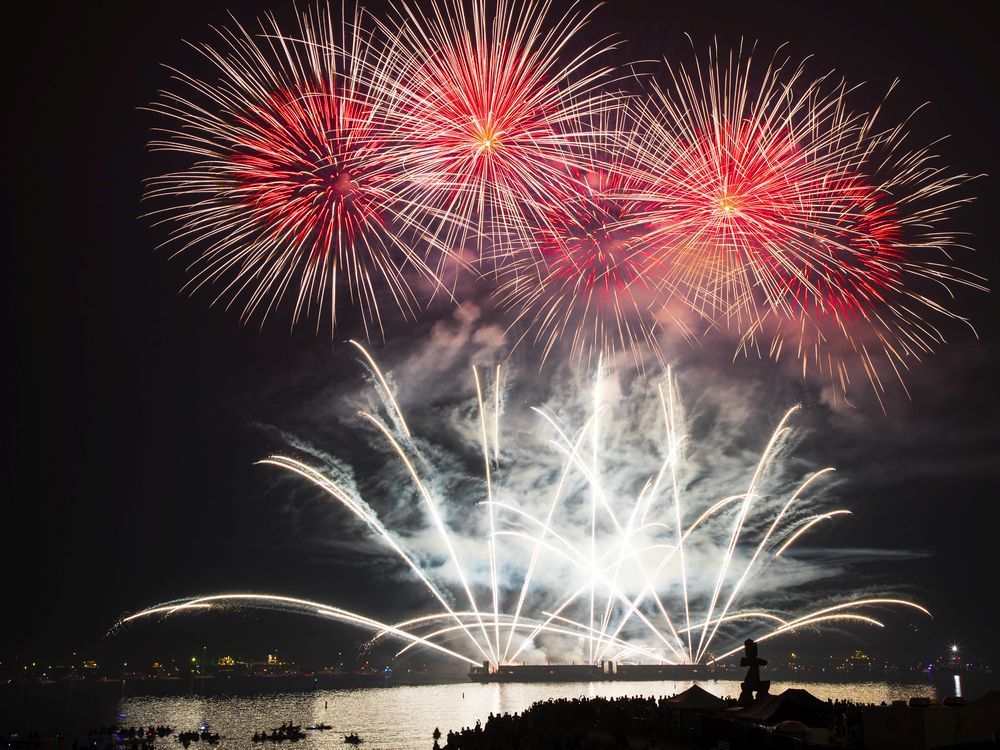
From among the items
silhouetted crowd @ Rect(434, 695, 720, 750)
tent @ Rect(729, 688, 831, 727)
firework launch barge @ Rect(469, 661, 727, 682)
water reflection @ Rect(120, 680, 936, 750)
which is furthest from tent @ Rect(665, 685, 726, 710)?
firework launch barge @ Rect(469, 661, 727, 682)

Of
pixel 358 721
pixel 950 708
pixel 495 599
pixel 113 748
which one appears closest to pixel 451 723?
pixel 358 721

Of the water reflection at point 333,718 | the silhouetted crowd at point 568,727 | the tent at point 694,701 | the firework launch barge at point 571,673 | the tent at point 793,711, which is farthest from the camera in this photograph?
the firework launch barge at point 571,673

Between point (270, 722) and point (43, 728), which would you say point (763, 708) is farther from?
point (43, 728)

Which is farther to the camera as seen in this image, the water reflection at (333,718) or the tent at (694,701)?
→ the water reflection at (333,718)

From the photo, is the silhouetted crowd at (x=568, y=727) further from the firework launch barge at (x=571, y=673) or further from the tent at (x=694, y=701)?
the firework launch barge at (x=571, y=673)

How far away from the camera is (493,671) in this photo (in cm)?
14212

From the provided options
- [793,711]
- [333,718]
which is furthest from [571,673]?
[793,711]

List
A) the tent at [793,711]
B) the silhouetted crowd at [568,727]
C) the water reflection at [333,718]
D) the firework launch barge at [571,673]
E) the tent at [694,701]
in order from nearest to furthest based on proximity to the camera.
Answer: the tent at [793,711]
the silhouetted crowd at [568,727]
the tent at [694,701]
the water reflection at [333,718]
the firework launch barge at [571,673]

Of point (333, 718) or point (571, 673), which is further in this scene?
point (571, 673)

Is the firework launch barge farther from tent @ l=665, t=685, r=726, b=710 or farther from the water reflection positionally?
tent @ l=665, t=685, r=726, b=710

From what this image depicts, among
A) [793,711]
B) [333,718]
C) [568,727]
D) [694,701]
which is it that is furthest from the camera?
[333,718]

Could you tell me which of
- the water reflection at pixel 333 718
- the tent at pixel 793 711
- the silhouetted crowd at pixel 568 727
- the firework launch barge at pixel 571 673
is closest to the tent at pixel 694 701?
the silhouetted crowd at pixel 568 727

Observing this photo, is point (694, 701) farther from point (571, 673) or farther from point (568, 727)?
point (571, 673)

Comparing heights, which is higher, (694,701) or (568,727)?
(694,701)
